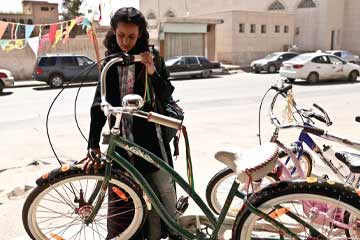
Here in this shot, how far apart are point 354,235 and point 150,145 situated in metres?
1.38

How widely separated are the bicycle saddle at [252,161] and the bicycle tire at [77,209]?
644 millimetres

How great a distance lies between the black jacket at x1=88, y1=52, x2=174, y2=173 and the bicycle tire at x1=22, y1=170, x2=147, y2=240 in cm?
20

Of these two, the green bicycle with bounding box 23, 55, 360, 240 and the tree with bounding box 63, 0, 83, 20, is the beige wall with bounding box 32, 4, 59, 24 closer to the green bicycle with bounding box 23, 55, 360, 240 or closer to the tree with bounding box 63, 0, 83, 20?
the tree with bounding box 63, 0, 83, 20

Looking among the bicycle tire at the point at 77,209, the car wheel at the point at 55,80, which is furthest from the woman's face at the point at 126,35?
the car wheel at the point at 55,80

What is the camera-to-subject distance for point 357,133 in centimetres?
730

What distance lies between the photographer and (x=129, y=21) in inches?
96.9

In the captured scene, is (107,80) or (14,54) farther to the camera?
(14,54)

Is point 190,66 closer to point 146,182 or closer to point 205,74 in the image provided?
point 205,74

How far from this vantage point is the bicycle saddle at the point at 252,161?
219 centimetres

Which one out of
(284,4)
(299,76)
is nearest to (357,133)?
(299,76)

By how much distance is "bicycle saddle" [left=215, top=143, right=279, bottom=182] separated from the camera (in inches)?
Answer: 86.0

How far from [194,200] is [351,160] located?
1109 mm

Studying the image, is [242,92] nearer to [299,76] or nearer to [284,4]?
[299,76]

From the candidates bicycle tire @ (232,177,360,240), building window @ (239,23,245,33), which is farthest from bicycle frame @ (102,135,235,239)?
building window @ (239,23,245,33)
